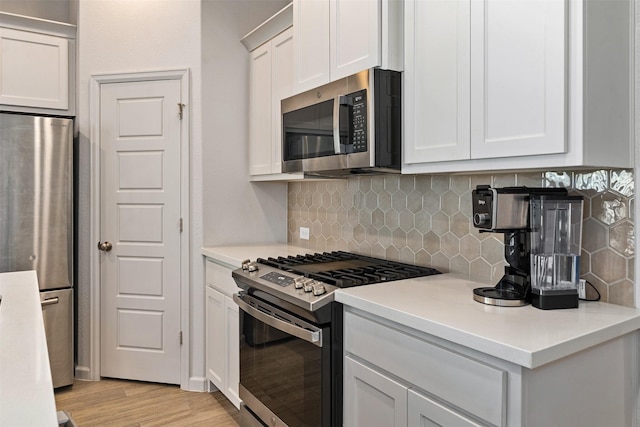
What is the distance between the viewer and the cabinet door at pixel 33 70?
10.0 feet

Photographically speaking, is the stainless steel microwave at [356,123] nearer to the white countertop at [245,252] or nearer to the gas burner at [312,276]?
the gas burner at [312,276]

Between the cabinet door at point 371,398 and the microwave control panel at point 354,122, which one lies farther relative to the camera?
the microwave control panel at point 354,122

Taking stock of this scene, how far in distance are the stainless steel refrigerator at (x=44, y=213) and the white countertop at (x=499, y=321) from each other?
2236 millimetres

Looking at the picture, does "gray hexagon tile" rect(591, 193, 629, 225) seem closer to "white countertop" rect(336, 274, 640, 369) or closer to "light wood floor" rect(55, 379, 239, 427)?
"white countertop" rect(336, 274, 640, 369)

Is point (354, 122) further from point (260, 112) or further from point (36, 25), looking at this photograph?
point (36, 25)

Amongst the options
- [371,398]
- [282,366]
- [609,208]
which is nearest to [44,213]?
[282,366]

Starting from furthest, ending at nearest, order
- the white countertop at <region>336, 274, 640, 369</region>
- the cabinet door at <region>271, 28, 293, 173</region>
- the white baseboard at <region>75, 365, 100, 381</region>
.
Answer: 1. the white baseboard at <region>75, 365, 100, 381</region>
2. the cabinet door at <region>271, 28, 293, 173</region>
3. the white countertop at <region>336, 274, 640, 369</region>

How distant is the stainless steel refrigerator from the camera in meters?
2.88

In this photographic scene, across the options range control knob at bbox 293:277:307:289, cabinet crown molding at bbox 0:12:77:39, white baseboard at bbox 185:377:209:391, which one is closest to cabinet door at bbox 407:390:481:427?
range control knob at bbox 293:277:307:289

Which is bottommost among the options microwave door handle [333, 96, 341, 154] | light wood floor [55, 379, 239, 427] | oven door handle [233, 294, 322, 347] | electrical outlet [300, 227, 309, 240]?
light wood floor [55, 379, 239, 427]

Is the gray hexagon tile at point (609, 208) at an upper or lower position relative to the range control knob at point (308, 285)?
upper

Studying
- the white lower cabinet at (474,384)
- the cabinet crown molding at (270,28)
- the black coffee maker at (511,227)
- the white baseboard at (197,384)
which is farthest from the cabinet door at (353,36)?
the white baseboard at (197,384)

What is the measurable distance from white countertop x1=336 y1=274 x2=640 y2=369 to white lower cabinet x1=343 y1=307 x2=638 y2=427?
5 centimetres

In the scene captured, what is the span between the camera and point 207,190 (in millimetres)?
3150
